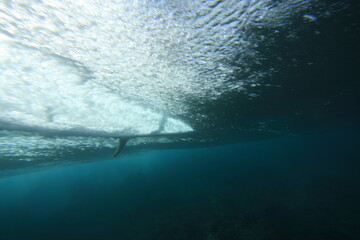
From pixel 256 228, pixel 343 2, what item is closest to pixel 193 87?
pixel 343 2

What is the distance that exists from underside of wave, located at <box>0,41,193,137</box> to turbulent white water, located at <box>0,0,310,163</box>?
3 cm

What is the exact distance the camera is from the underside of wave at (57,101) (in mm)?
4258

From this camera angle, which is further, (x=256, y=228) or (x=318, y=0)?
(x=256, y=228)

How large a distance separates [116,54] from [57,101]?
10.8 feet

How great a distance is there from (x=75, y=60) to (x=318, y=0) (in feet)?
18.0

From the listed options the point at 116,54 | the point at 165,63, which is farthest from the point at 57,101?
the point at 165,63

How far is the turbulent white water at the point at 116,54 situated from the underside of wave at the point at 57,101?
0.08ft

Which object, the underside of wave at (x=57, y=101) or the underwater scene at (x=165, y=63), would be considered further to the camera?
the underside of wave at (x=57, y=101)

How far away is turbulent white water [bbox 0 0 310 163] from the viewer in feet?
10.4

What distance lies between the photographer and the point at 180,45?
14.0ft

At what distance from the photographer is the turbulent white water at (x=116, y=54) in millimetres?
3178

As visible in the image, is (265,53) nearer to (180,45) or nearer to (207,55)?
(207,55)

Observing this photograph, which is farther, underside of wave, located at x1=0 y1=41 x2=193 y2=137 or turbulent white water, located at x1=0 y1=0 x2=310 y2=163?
underside of wave, located at x1=0 y1=41 x2=193 y2=137

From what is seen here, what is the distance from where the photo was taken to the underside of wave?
426 cm
